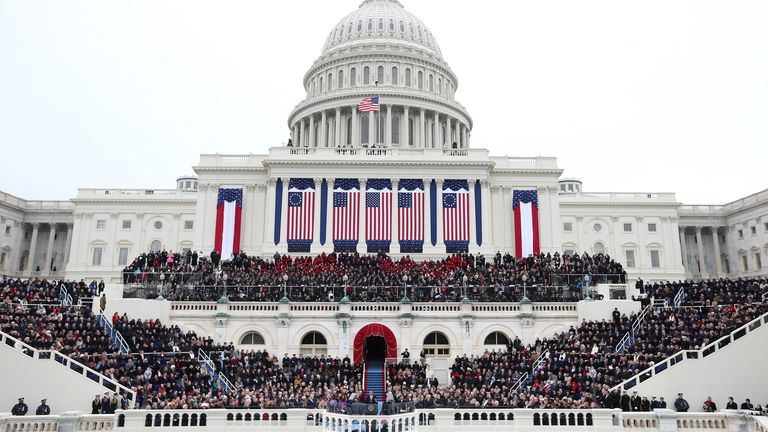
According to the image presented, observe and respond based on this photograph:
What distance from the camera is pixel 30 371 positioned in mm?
30875

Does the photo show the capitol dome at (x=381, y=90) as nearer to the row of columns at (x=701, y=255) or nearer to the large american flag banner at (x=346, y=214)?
the large american flag banner at (x=346, y=214)

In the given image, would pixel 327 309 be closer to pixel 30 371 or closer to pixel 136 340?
pixel 136 340

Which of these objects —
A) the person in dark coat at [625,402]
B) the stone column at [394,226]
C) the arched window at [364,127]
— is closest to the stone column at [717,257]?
the arched window at [364,127]

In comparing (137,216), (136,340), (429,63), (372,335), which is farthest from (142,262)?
(429,63)

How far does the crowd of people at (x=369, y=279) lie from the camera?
146ft

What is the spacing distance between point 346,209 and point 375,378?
2765 centimetres

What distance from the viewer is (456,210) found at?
210 feet

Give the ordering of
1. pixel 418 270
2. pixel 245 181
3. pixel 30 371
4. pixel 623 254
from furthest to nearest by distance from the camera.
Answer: pixel 623 254, pixel 245 181, pixel 418 270, pixel 30 371

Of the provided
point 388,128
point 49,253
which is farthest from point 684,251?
point 49,253

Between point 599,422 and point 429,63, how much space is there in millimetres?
74314

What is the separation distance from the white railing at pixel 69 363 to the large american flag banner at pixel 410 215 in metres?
35.5

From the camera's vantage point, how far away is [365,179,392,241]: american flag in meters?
63.2

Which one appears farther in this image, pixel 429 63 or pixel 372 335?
pixel 429 63

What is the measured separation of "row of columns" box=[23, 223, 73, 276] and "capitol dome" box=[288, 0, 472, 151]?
36099 mm
